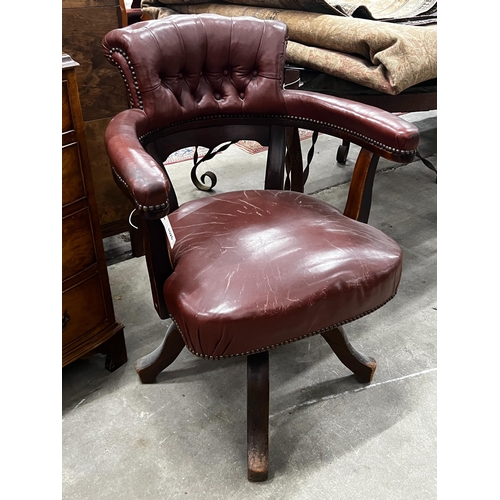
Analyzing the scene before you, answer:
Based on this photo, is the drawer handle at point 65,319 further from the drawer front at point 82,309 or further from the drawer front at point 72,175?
the drawer front at point 72,175

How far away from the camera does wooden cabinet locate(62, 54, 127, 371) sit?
122 centimetres

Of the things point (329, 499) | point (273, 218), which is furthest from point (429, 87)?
point (329, 499)

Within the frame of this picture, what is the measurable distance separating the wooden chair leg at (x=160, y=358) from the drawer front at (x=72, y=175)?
45cm

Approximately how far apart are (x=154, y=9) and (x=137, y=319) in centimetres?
151

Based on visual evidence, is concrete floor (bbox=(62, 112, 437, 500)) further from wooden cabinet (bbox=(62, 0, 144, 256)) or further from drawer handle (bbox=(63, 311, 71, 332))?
wooden cabinet (bbox=(62, 0, 144, 256))

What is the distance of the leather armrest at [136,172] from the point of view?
95cm

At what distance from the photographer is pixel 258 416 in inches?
48.8

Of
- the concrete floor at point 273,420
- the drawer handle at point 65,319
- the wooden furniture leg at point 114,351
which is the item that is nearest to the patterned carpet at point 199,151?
the concrete floor at point 273,420

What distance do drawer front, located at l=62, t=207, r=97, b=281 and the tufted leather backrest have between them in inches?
12.7

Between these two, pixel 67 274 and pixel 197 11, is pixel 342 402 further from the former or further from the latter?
pixel 197 11

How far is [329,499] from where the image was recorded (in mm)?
1185

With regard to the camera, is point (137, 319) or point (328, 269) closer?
point (328, 269)

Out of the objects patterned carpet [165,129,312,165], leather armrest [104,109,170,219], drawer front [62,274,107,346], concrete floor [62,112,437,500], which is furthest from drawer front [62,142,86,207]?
patterned carpet [165,129,312,165]

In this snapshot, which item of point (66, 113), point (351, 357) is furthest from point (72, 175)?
point (351, 357)
